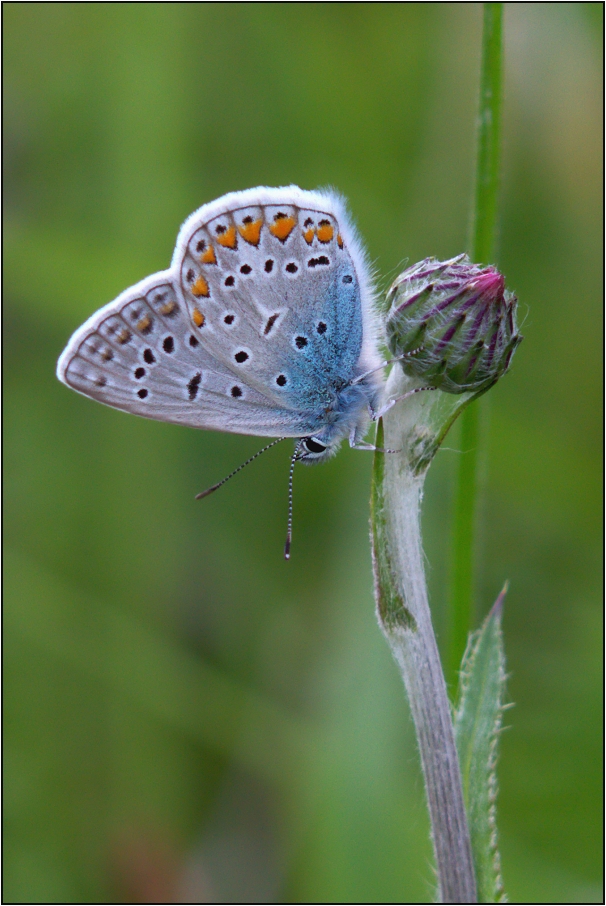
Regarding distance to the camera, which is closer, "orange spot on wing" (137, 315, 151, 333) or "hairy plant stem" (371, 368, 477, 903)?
"hairy plant stem" (371, 368, 477, 903)

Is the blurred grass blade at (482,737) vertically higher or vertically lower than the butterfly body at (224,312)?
lower

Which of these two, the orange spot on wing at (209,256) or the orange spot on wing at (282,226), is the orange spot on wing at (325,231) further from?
the orange spot on wing at (209,256)

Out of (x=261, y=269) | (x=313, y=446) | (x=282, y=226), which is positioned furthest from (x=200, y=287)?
(x=313, y=446)

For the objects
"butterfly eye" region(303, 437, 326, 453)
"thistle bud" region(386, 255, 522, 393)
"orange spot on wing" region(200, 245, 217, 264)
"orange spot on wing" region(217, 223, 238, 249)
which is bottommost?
"butterfly eye" region(303, 437, 326, 453)

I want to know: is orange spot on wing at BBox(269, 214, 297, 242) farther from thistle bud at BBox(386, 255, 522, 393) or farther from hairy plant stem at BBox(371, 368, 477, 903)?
hairy plant stem at BBox(371, 368, 477, 903)

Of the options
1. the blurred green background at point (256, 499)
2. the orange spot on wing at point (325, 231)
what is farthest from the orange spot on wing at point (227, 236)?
the blurred green background at point (256, 499)

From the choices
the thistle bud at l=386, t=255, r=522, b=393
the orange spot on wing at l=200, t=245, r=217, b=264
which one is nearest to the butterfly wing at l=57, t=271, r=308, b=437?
the orange spot on wing at l=200, t=245, r=217, b=264

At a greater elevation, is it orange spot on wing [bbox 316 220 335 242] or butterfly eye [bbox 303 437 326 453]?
orange spot on wing [bbox 316 220 335 242]

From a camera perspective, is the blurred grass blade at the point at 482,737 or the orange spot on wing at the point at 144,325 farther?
the orange spot on wing at the point at 144,325
